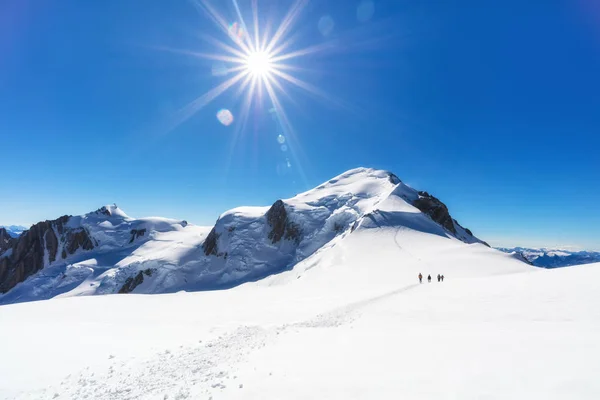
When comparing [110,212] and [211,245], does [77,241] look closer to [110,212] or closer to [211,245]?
[110,212]

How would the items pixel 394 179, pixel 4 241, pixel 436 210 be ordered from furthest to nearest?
pixel 4 241 → pixel 394 179 → pixel 436 210

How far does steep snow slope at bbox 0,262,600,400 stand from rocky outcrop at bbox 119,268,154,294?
282 ft

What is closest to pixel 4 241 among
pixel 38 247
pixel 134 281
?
pixel 38 247

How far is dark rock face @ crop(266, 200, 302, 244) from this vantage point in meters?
96.7

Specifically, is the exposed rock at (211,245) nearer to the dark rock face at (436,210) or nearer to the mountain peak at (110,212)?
the dark rock face at (436,210)

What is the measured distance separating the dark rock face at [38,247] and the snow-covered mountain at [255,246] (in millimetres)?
566

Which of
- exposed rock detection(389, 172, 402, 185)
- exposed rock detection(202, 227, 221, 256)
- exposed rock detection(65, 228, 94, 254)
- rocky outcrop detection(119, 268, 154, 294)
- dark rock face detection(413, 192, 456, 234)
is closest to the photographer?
rocky outcrop detection(119, 268, 154, 294)

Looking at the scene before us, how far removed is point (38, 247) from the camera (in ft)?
519

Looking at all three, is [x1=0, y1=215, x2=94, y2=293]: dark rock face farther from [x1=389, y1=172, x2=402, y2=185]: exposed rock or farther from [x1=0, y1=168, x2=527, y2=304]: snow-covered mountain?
[x1=389, y1=172, x2=402, y2=185]: exposed rock

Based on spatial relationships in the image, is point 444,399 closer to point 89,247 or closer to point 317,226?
point 317,226

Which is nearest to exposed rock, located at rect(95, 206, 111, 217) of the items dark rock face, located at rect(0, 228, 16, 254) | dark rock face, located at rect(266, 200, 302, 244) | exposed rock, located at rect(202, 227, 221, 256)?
dark rock face, located at rect(0, 228, 16, 254)

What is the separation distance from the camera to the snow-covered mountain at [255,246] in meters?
66.2

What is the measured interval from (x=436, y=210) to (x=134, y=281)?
120m

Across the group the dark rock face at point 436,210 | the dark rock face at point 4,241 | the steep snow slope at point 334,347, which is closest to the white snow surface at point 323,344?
the steep snow slope at point 334,347
